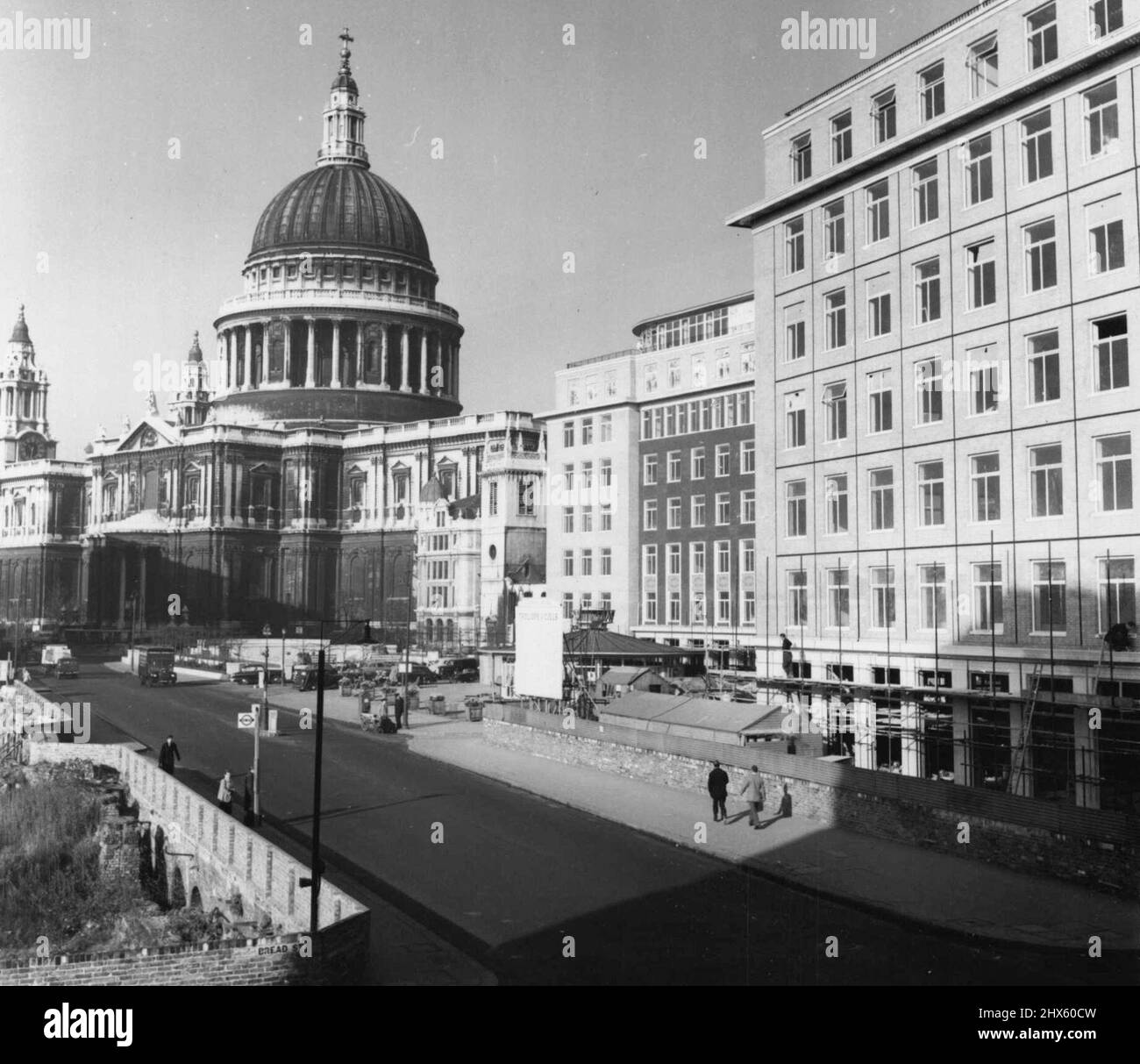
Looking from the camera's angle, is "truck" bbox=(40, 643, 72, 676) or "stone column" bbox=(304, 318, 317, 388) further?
"stone column" bbox=(304, 318, 317, 388)

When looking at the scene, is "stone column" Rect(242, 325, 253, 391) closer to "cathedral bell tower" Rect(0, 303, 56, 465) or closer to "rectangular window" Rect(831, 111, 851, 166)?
"cathedral bell tower" Rect(0, 303, 56, 465)

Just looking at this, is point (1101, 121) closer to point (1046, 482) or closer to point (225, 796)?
point (1046, 482)

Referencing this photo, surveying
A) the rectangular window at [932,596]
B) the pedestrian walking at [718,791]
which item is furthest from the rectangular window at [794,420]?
the pedestrian walking at [718,791]

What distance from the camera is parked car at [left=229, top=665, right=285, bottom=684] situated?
72.1 metres

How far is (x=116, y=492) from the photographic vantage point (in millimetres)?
123188

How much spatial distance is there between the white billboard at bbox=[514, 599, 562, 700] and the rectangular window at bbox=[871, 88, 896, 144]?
17.3m

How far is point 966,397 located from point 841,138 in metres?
8.93

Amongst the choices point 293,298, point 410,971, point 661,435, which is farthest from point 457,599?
point 410,971

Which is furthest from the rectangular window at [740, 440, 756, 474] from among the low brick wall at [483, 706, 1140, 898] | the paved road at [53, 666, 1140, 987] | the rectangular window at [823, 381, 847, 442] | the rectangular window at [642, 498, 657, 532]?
the paved road at [53, 666, 1140, 987]

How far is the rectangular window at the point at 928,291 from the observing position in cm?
3312

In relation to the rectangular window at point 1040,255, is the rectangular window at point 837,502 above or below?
below

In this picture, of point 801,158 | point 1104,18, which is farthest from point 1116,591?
point 801,158

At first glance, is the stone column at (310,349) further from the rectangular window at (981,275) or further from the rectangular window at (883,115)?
the rectangular window at (981,275)

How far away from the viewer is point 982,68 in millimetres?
31859
